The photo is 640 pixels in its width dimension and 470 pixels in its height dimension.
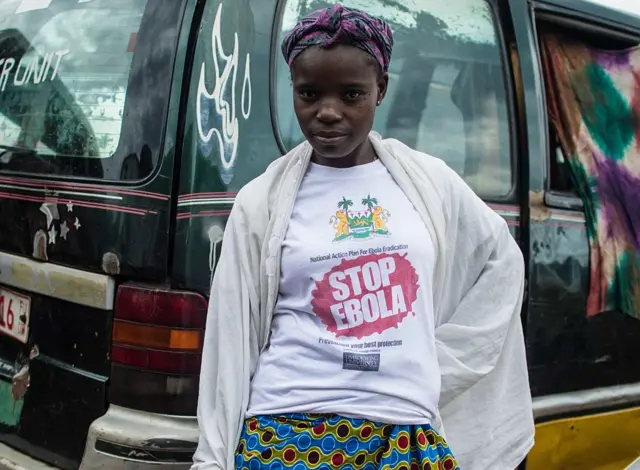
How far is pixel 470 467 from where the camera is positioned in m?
1.75

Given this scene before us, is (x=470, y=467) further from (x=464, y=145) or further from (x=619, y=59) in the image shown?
(x=619, y=59)

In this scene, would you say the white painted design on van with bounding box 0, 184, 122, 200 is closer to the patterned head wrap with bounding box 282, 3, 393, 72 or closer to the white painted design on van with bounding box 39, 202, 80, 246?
the white painted design on van with bounding box 39, 202, 80, 246

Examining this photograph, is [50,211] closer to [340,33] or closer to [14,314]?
[14,314]

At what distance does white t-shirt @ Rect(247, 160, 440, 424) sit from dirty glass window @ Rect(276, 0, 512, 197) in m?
1.01

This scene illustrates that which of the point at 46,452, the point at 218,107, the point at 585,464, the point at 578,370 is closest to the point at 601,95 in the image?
the point at 578,370

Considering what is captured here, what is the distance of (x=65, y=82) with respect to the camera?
8.68 feet

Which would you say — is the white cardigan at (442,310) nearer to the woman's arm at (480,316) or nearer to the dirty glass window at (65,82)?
the woman's arm at (480,316)

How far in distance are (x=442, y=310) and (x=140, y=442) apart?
39.3 inches

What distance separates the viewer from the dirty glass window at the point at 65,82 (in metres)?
2.46

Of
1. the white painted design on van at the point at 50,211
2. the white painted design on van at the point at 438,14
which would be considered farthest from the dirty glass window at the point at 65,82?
the white painted design on van at the point at 438,14

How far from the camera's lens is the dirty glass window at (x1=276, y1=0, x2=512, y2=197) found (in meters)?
2.64

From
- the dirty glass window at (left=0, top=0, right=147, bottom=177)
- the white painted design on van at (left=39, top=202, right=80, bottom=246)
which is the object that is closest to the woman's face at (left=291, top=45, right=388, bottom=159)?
the dirty glass window at (left=0, top=0, right=147, bottom=177)

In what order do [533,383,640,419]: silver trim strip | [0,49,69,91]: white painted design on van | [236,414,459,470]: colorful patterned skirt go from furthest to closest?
[533,383,640,419]: silver trim strip < [0,49,69,91]: white painted design on van < [236,414,459,470]: colorful patterned skirt

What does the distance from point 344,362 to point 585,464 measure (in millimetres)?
2096
